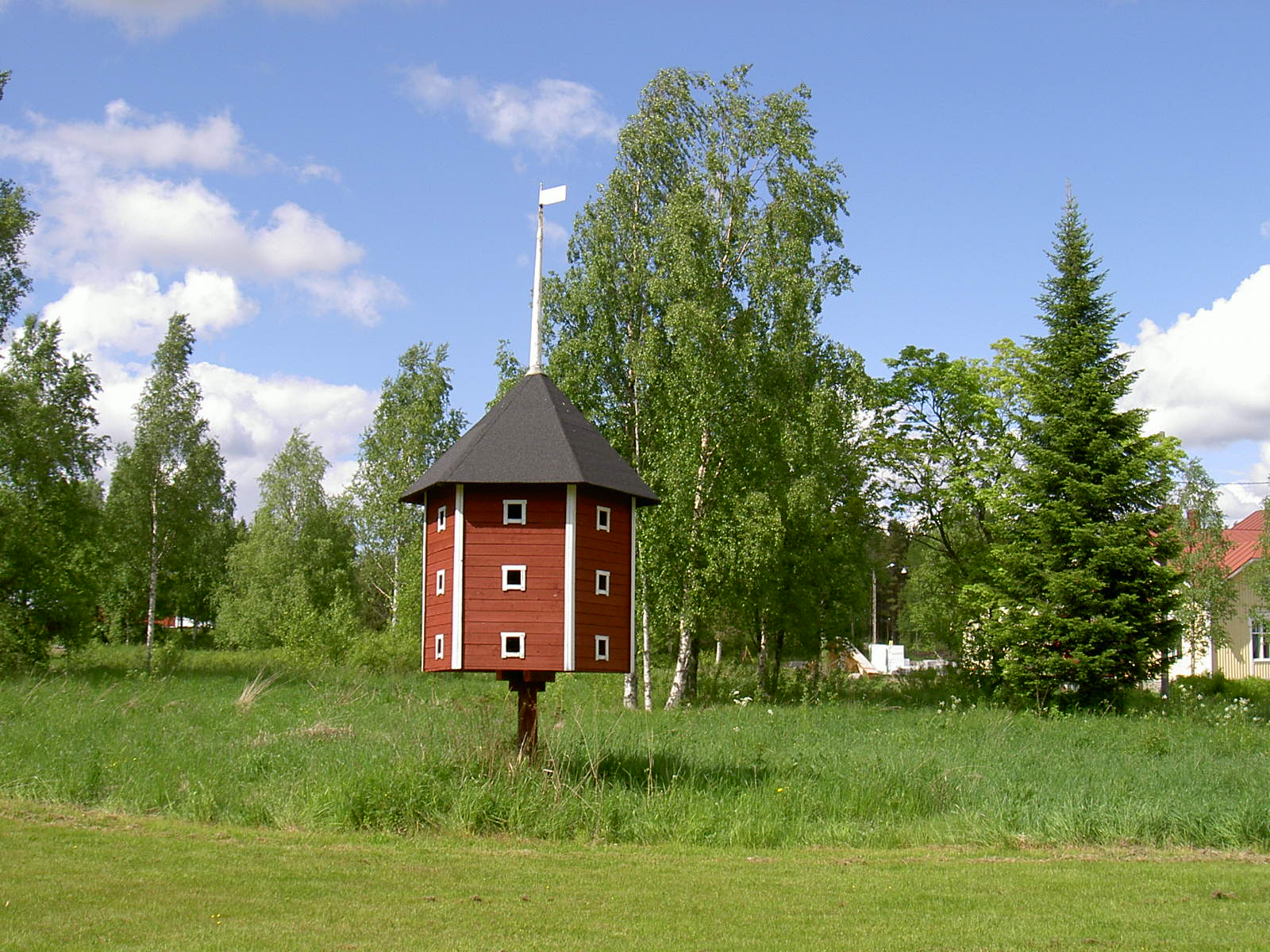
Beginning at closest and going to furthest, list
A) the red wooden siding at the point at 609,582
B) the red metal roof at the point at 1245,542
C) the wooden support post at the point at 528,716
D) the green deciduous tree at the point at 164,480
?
the red wooden siding at the point at 609,582
the wooden support post at the point at 528,716
the green deciduous tree at the point at 164,480
the red metal roof at the point at 1245,542

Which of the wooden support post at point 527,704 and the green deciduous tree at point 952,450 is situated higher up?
the green deciduous tree at point 952,450

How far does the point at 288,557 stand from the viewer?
53.4 m

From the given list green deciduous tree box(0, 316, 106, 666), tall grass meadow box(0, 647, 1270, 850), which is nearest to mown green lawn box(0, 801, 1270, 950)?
tall grass meadow box(0, 647, 1270, 850)

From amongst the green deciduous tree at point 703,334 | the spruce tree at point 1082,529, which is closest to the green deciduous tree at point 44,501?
the green deciduous tree at point 703,334

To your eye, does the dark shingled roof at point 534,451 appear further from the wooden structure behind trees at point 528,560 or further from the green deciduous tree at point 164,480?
the green deciduous tree at point 164,480

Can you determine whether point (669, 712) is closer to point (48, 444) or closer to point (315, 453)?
point (48, 444)

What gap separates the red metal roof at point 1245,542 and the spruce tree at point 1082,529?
16542mm

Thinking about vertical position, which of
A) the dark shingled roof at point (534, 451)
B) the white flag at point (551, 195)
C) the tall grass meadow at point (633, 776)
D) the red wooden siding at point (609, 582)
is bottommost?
the tall grass meadow at point (633, 776)

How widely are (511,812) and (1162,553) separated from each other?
21.8 m

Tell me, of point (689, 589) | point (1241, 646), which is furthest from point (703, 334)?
point (1241, 646)

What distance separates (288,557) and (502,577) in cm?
4260

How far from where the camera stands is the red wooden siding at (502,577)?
13.4 metres

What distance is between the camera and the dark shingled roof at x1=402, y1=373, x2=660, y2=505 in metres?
13.7

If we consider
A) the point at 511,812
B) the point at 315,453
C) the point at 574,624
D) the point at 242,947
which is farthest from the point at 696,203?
the point at 315,453
